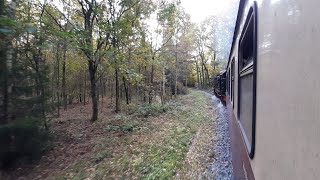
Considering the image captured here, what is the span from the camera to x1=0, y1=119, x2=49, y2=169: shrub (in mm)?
6080

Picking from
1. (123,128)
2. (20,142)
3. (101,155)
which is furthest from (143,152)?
(20,142)

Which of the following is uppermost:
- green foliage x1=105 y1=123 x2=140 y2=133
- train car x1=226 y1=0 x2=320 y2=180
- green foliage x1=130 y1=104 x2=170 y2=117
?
train car x1=226 y1=0 x2=320 y2=180

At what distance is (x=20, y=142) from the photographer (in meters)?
6.36

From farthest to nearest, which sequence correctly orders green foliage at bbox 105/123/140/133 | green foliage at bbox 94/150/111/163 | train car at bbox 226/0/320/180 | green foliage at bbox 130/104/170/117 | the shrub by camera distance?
green foliage at bbox 130/104/170/117, green foliage at bbox 105/123/140/133, green foliage at bbox 94/150/111/163, the shrub, train car at bbox 226/0/320/180

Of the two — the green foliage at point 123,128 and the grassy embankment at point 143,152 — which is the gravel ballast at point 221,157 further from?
the green foliage at point 123,128

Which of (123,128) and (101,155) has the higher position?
(123,128)

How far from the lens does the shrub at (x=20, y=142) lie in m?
6.08

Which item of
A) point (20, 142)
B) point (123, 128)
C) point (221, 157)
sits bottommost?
point (221, 157)

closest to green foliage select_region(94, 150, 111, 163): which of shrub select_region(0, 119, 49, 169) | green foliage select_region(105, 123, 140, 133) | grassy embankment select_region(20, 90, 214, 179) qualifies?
grassy embankment select_region(20, 90, 214, 179)

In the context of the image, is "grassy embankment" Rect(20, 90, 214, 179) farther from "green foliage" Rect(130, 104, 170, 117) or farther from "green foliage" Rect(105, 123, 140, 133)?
"green foliage" Rect(130, 104, 170, 117)

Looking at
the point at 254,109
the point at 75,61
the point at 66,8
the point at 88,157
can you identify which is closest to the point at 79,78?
the point at 75,61

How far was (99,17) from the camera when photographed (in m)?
11.9

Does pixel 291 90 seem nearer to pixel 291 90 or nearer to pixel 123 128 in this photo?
pixel 291 90

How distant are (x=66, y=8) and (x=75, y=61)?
4383 mm
